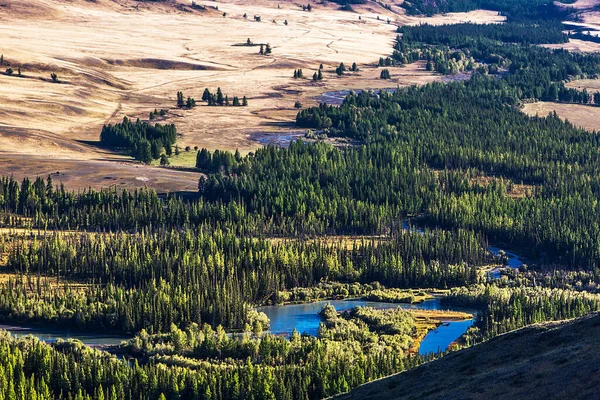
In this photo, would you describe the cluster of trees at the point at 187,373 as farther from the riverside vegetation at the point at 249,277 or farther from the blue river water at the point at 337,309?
the blue river water at the point at 337,309

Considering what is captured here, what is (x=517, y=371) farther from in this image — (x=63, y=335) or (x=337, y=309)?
(x=337, y=309)

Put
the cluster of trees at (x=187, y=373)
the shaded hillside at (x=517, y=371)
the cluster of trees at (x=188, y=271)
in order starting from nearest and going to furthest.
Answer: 1. the shaded hillside at (x=517, y=371)
2. the cluster of trees at (x=187, y=373)
3. the cluster of trees at (x=188, y=271)

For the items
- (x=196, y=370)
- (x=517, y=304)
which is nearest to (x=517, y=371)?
(x=196, y=370)

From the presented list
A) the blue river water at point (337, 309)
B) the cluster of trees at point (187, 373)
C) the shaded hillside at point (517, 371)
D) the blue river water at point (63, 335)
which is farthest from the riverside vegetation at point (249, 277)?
the shaded hillside at point (517, 371)

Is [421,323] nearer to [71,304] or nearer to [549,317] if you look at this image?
[549,317]

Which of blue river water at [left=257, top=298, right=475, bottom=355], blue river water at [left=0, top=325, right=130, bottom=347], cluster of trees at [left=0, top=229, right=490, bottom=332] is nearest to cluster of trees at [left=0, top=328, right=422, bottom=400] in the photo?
blue river water at [left=0, top=325, right=130, bottom=347]

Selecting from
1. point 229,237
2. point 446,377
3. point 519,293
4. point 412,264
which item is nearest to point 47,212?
point 229,237
